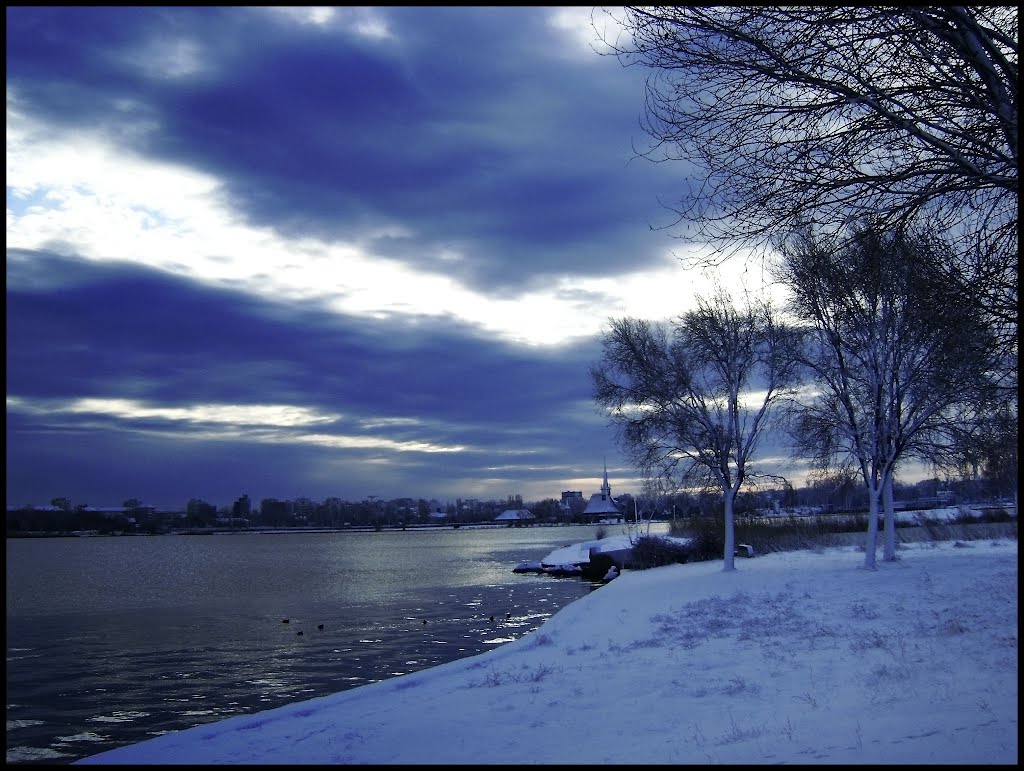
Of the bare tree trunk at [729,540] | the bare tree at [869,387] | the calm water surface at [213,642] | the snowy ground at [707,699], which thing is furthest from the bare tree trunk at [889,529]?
the calm water surface at [213,642]

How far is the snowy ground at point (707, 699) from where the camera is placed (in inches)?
324

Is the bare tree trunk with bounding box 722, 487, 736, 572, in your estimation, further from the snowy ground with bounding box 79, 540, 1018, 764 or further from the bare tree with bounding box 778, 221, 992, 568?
the snowy ground with bounding box 79, 540, 1018, 764

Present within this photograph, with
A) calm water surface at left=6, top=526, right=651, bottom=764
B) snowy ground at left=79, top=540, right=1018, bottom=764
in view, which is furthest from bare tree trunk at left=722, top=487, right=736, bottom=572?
snowy ground at left=79, top=540, right=1018, bottom=764

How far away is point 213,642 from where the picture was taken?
1048 inches

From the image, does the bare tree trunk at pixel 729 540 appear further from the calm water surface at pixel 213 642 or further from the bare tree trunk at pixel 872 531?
the calm water surface at pixel 213 642

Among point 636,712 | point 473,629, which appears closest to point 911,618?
point 636,712

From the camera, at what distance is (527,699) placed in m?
11.6

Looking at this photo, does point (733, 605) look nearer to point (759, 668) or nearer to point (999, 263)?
point (759, 668)

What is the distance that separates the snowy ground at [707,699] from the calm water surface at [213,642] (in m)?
4.59

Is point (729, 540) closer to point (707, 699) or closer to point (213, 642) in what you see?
point (213, 642)

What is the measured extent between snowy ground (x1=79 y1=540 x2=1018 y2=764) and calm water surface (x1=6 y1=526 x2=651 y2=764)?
15.1 feet

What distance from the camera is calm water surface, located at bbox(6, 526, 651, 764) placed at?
16.4 meters

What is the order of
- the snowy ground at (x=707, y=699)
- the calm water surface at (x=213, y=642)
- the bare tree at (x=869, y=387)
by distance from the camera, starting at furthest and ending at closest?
the bare tree at (x=869, y=387), the calm water surface at (x=213, y=642), the snowy ground at (x=707, y=699)

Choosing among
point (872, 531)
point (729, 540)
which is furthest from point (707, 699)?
point (729, 540)
